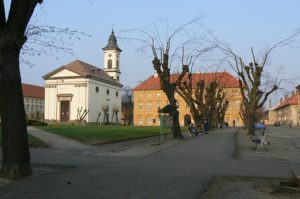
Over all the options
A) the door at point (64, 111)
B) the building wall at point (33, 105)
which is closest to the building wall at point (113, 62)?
the door at point (64, 111)

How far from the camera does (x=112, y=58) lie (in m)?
129

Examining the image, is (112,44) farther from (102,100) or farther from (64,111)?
(64,111)

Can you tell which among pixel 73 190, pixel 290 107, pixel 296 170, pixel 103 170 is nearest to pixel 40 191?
pixel 73 190

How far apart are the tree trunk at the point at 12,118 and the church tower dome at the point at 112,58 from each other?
116803 mm

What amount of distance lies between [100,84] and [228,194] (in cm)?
10830

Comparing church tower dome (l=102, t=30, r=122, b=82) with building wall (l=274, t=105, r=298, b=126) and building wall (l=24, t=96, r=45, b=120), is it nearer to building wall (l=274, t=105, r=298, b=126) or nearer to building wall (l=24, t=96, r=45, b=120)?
building wall (l=24, t=96, r=45, b=120)

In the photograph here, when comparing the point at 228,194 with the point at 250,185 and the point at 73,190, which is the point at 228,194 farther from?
the point at 73,190

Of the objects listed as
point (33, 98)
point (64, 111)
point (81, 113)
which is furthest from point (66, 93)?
point (33, 98)

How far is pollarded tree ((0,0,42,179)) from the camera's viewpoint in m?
11.0

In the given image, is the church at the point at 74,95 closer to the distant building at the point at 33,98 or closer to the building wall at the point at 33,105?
the building wall at the point at 33,105

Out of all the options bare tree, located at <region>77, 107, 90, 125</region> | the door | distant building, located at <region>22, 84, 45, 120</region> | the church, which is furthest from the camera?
distant building, located at <region>22, 84, 45, 120</region>

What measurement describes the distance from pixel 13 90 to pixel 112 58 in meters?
119

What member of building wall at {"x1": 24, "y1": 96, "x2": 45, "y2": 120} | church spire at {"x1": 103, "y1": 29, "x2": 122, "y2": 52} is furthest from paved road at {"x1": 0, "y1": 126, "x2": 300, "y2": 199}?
building wall at {"x1": 24, "y1": 96, "x2": 45, "y2": 120}

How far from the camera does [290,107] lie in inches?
5960
